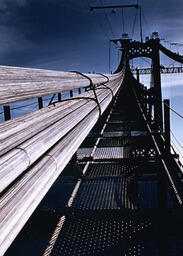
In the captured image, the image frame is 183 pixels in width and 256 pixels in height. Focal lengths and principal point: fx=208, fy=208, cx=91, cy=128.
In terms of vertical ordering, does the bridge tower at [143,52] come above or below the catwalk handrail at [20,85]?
above

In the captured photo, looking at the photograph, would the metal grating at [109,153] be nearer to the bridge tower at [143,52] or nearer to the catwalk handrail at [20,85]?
the catwalk handrail at [20,85]

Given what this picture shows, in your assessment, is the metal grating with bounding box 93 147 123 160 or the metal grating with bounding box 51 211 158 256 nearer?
the metal grating with bounding box 51 211 158 256

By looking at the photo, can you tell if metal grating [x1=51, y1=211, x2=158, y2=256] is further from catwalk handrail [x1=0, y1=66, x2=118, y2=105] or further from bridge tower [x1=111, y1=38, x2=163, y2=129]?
bridge tower [x1=111, y1=38, x2=163, y2=129]

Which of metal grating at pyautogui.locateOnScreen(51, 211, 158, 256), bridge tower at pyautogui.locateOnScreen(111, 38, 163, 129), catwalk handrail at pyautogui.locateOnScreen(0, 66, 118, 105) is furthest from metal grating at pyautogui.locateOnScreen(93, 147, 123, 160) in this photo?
bridge tower at pyautogui.locateOnScreen(111, 38, 163, 129)

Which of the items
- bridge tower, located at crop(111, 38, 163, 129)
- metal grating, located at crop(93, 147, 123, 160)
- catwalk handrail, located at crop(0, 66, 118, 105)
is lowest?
metal grating, located at crop(93, 147, 123, 160)

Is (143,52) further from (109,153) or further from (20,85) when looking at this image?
(20,85)

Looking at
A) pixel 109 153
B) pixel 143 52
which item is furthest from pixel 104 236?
pixel 143 52

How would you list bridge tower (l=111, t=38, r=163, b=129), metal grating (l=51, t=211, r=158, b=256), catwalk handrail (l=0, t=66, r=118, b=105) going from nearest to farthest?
A: catwalk handrail (l=0, t=66, r=118, b=105) < metal grating (l=51, t=211, r=158, b=256) < bridge tower (l=111, t=38, r=163, b=129)

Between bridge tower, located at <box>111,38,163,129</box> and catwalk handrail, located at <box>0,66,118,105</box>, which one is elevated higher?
bridge tower, located at <box>111,38,163,129</box>

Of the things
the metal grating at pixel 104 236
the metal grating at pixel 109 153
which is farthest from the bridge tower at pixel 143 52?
the metal grating at pixel 104 236

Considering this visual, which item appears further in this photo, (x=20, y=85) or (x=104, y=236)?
(x=104, y=236)

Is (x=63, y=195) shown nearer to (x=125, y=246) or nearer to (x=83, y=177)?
(x=83, y=177)

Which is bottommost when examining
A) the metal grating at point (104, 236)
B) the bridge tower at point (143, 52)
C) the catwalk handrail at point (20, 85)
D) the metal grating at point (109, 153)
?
the metal grating at point (104, 236)

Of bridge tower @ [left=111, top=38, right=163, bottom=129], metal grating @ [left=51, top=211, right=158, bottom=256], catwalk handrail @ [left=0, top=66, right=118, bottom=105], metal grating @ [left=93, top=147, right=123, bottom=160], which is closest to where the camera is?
catwalk handrail @ [left=0, top=66, right=118, bottom=105]
